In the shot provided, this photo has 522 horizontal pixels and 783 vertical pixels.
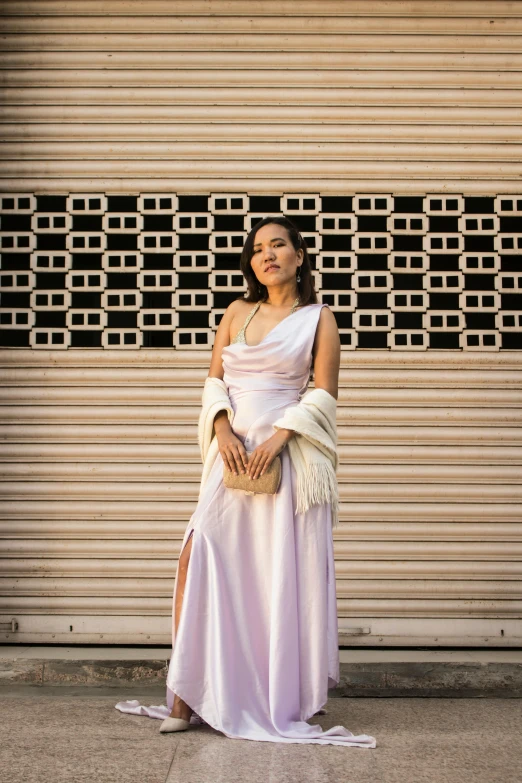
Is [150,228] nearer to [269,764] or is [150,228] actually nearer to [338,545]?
[338,545]

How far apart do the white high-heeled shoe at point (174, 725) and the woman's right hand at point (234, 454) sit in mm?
1036

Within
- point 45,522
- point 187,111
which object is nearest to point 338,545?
point 45,522

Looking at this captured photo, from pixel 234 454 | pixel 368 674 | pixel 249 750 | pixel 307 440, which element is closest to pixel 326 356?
pixel 307 440

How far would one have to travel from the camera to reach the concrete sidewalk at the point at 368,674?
4.68 m

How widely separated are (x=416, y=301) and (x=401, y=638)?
2.03m

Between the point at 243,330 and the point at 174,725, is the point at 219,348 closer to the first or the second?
the point at 243,330

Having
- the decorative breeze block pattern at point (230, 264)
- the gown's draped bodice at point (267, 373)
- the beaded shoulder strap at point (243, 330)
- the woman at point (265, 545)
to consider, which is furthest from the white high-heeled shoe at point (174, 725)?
the decorative breeze block pattern at point (230, 264)

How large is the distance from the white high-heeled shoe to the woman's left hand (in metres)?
1.04

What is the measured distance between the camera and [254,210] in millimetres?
5516

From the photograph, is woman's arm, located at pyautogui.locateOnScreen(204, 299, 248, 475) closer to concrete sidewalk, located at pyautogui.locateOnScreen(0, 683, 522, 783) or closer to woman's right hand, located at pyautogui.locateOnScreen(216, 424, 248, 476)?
woman's right hand, located at pyautogui.locateOnScreen(216, 424, 248, 476)

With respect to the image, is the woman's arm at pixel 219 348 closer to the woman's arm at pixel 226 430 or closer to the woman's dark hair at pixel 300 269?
the woman's arm at pixel 226 430

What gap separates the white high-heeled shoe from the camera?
363 cm

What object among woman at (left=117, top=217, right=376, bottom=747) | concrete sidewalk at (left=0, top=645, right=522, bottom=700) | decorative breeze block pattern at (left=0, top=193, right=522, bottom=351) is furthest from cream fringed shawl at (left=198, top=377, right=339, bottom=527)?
decorative breeze block pattern at (left=0, top=193, right=522, bottom=351)

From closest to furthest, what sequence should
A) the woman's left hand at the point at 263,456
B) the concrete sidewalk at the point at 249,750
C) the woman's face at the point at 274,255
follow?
the concrete sidewalk at the point at 249,750 → the woman's left hand at the point at 263,456 → the woman's face at the point at 274,255
